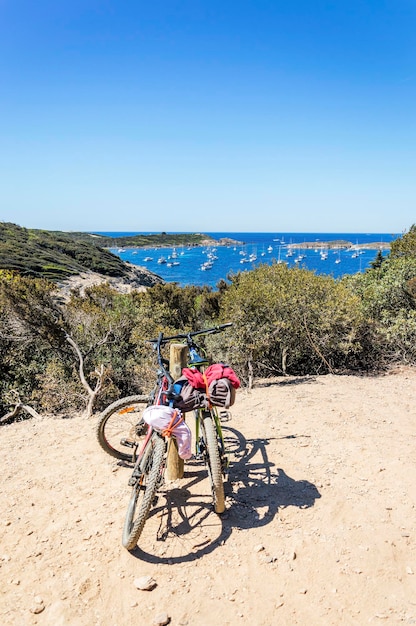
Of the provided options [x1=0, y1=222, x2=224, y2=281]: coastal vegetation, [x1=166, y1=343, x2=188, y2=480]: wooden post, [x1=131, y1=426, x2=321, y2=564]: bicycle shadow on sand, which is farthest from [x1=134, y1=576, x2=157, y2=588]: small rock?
[x1=0, y1=222, x2=224, y2=281]: coastal vegetation

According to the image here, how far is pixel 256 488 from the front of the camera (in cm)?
390

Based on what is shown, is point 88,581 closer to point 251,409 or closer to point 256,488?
point 256,488

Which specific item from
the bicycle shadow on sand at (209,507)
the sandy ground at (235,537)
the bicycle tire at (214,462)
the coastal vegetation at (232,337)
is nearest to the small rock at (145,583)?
the sandy ground at (235,537)

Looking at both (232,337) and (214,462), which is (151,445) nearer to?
(214,462)

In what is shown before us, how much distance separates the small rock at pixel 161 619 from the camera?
2477 mm

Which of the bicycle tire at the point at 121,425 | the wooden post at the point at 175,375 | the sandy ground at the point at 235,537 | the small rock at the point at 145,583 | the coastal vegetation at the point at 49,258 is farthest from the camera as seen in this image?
the coastal vegetation at the point at 49,258

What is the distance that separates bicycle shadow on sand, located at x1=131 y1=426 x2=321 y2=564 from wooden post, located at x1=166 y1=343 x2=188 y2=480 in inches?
5.4

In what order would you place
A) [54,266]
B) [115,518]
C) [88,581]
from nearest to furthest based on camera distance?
[88,581]
[115,518]
[54,266]

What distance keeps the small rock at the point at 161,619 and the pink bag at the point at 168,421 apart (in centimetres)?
111

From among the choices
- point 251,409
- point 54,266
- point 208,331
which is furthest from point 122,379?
point 54,266

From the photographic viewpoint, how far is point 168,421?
3102mm

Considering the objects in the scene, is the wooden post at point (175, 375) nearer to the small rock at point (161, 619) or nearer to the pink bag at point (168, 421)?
the pink bag at point (168, 421)

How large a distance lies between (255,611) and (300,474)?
175 centimetres

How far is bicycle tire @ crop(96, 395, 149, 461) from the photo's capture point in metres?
4.00
